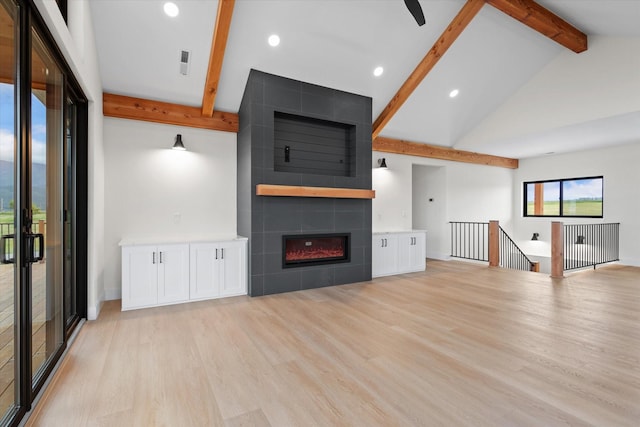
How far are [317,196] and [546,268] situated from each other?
24.4 feet

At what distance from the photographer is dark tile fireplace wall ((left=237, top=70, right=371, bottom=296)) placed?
438 cm

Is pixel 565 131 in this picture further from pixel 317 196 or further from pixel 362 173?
pixel 317 196

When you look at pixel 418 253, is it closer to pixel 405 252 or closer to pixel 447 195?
pixel 405 252

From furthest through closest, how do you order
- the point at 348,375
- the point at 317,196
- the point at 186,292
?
1. the point at 317,196
2. the point at 186,292
3. the point at 348,375

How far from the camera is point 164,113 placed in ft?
14.7

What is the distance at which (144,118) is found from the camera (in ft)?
14.3

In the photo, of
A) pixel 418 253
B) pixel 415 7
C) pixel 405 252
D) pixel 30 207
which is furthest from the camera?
pixel 418 253

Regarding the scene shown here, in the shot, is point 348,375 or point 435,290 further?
point 435,290

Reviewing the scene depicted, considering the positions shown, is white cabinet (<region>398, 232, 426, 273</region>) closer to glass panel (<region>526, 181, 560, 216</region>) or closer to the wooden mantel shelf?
the wooden mantel shelf

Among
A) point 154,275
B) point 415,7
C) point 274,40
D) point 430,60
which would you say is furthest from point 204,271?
point 430,60

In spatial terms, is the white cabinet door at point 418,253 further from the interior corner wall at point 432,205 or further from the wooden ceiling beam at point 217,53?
the wooden ceiling beam at point 217,53

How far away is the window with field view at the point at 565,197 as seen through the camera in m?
7.77

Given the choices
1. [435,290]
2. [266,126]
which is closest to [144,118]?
[266,126]

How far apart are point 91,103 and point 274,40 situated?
2219 millimetres
